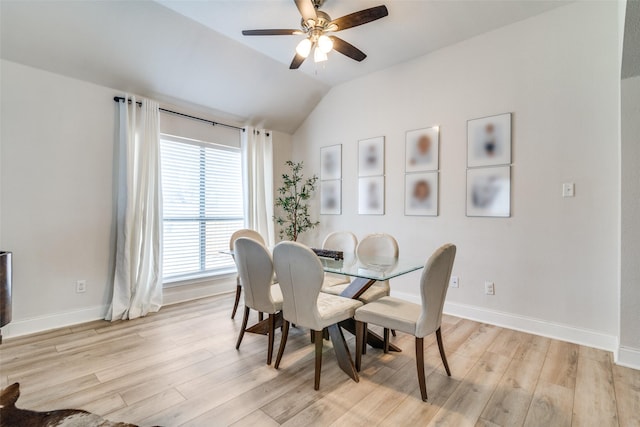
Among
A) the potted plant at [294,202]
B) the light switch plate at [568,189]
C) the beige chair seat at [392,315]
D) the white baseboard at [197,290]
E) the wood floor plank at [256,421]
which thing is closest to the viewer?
the wood floor plank at [256,421]

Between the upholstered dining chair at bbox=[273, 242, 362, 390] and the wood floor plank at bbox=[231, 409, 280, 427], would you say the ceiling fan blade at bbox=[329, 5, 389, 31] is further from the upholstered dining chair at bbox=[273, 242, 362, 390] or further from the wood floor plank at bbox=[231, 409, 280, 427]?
the wood floor plank at bbox=[231, 409, 280, 427]

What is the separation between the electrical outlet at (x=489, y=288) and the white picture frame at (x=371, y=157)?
1.77m

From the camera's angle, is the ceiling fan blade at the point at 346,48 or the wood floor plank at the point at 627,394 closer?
the wood floor plank at the point at 627,394

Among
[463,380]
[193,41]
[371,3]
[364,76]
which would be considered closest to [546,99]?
[371,3]

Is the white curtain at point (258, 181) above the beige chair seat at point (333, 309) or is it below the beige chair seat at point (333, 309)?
above

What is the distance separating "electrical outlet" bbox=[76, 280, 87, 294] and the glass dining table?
187 cm

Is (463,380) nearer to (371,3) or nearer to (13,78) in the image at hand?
(371,3)

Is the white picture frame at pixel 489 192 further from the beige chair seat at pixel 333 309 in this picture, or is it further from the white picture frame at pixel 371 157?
the beige chair seat at pixel 333 309

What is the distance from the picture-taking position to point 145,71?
3.32m

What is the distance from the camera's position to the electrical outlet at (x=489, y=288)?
3.18 meters

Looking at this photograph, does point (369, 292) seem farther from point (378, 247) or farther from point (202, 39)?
point (202, 39)

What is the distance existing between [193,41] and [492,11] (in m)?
2.95

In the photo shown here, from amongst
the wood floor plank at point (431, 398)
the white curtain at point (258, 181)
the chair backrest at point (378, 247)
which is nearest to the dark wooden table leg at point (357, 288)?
the chair backrest at point (378, 247)

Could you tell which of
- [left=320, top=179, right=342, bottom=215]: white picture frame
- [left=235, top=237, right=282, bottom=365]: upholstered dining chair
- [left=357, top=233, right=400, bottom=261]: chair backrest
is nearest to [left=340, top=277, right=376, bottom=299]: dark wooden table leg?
[left=357, top=233, right=400, bottom=261]: chair backrest
